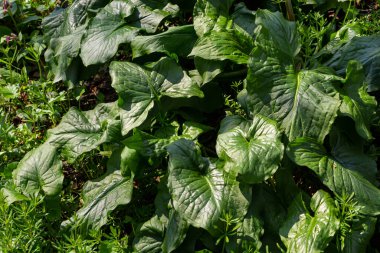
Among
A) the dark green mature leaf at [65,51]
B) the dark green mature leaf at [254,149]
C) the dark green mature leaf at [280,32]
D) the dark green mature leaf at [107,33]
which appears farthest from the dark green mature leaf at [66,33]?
the dark green mature leaf at [254,149]

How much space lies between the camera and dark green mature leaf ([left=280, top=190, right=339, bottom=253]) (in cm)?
253

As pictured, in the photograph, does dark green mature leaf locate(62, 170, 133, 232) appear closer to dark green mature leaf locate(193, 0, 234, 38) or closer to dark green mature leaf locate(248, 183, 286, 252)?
dark green mature leaf locate(248, 183, 286, 252)

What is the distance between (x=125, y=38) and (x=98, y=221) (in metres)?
1.18

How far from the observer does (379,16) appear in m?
3.76

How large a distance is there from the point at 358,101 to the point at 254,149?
585 mm

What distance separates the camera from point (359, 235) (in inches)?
104

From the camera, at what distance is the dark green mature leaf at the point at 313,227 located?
2527 millimetres

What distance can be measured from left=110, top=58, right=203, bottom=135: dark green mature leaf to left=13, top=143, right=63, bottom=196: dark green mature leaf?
1.53 feet

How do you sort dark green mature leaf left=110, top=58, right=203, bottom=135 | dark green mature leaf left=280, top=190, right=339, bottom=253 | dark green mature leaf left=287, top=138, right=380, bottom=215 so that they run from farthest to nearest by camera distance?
dark green mature leaf left=110, top=58, right=203, bottom=135, dark green mature leaf left=287, top=138, right=380, bottom=215, dark green mature leaf left=280, top=190, right=339, bottom=253

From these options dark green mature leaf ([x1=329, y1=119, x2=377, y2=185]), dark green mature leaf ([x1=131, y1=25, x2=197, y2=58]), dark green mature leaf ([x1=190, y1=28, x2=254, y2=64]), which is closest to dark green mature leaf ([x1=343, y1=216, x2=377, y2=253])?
dark green mature leaf ([x1=329, y1=119, x2=377, y2=185])

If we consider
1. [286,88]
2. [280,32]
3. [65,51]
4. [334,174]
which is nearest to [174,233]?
[334,174]

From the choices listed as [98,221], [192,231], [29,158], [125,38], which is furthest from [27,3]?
[192,231]

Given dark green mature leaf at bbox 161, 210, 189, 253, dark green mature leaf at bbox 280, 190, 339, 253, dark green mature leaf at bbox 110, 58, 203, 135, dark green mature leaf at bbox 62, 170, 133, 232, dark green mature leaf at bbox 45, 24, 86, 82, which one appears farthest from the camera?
dark green mature leaf at bbox 45, 24, 86, 82

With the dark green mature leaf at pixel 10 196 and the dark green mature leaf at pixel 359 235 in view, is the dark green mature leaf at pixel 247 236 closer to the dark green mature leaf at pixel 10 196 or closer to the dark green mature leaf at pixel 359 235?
the dark green mature leaf at pixel 359 235
